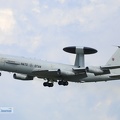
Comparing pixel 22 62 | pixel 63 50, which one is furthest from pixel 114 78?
pixel 22 62

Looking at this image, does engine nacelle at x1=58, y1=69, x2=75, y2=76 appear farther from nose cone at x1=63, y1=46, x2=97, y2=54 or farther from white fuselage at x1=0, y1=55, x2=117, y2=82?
nose cone at x1=63, y1=46, x2=97, y2=54

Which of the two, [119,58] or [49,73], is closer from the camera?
[49,73]

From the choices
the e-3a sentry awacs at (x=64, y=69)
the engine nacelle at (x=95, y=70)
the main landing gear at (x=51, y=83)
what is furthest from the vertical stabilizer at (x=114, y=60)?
the main landing gear at (x=51, y=83)

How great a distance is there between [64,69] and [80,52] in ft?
16.7

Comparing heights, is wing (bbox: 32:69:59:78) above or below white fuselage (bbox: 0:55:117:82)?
below

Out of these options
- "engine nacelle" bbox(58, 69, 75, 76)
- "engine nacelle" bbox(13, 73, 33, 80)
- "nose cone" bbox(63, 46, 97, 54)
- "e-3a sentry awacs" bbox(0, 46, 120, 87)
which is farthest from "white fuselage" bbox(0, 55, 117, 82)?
"engine nacelle" bbox(13, 73, 33, 80)

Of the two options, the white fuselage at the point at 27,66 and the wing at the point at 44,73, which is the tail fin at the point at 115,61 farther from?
the wing at the point at 44,73

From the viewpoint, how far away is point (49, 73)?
120062 millimetres

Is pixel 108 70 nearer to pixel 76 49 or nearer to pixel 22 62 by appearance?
pixel 76 49

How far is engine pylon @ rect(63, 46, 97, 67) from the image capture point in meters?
125

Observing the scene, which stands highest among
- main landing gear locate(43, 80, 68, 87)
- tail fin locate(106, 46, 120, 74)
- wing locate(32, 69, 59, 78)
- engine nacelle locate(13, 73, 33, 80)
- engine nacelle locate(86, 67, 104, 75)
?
tail fin locate(106, 46, 120, 74)

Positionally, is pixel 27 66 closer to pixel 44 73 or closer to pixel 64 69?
pixel 44 73

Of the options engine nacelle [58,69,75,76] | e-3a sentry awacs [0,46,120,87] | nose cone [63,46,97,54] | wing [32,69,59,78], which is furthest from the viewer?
nose cone [63,46,97,54]

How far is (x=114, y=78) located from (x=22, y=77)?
1778cm
